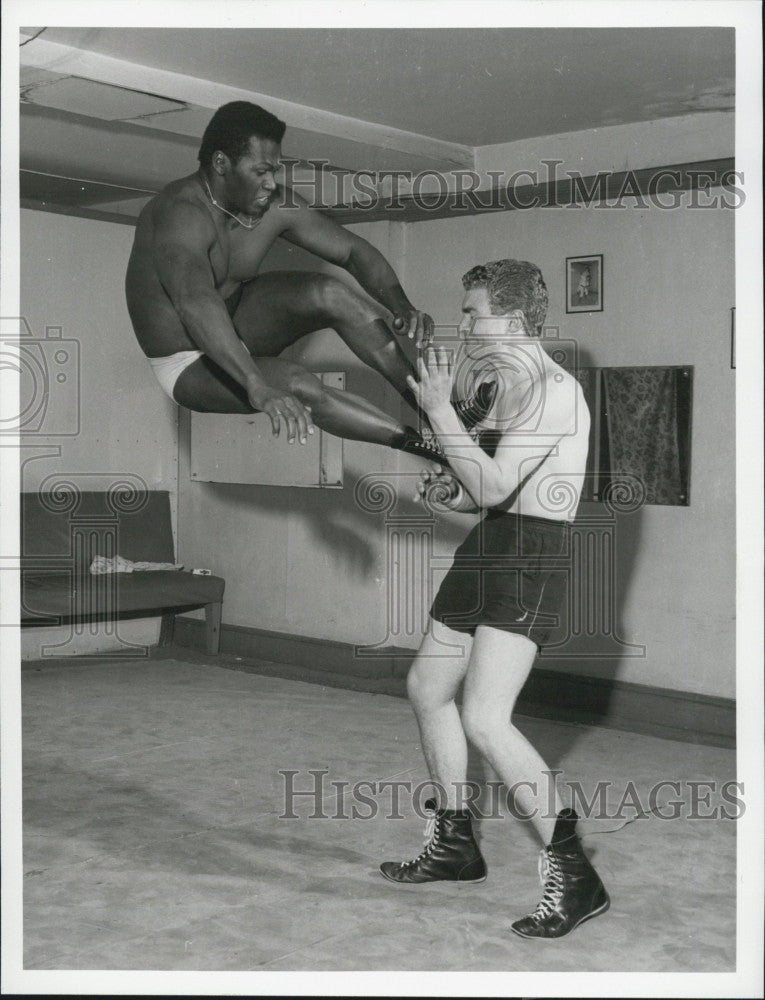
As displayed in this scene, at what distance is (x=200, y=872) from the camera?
12.2ft

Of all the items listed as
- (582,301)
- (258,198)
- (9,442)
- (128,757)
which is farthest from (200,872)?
(582,301)

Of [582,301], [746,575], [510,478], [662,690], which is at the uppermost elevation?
[582,301]

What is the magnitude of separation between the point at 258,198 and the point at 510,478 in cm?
107

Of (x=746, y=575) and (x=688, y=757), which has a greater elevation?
(x=746, y=575)

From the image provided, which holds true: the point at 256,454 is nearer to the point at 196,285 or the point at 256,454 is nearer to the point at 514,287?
the point at 196,285

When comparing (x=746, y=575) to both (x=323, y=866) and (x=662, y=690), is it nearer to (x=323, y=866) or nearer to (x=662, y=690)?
(x=323, y=866)

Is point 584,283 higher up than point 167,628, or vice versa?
point 584,283

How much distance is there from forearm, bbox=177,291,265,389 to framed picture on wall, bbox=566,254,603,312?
1893 mm

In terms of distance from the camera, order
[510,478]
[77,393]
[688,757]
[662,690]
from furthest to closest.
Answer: [662,690] < [688,757] < [77,393] < [510,478]

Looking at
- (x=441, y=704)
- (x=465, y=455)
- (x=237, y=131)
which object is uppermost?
(x=237, y=131)

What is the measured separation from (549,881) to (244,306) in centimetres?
178

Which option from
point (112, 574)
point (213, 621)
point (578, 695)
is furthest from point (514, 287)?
point (578, 695)

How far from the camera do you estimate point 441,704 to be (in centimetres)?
325

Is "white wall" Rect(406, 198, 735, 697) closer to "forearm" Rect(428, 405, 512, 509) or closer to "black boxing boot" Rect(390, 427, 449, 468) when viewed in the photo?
"black boxing boot" Rect(390, 427, 449, 468)
